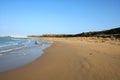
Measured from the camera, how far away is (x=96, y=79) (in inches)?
231

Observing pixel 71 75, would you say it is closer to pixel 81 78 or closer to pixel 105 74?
pixel 81 78

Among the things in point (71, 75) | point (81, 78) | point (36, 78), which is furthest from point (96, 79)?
point (36, 78)

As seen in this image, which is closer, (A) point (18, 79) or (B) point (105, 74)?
(A) point (18, 79)

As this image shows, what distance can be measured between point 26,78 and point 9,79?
654 mm

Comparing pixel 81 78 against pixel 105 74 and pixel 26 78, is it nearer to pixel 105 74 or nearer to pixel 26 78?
pixel 105 74

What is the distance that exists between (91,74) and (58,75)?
1357 millimetres

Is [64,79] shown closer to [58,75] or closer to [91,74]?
[58,75]

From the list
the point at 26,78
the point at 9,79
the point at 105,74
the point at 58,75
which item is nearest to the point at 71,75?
the point at 58,75

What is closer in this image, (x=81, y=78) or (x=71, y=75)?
(x=81, y=78)

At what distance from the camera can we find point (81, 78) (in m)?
6.07

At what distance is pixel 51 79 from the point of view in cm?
605

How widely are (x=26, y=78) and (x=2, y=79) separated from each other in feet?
3.09

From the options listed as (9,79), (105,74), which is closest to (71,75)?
(105,74)

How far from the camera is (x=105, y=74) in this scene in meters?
6.54
